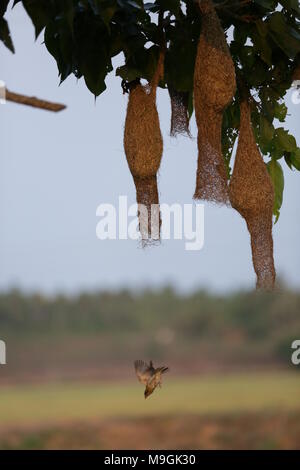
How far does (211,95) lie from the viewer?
984 millimetres

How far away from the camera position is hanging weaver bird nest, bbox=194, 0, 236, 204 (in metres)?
0.97

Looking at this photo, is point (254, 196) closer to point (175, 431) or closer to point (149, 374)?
point (149, 374)

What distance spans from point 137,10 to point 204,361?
819 centimetres

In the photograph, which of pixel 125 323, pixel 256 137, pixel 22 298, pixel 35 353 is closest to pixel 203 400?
pixel 35 353

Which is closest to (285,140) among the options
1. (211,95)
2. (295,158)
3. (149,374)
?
(295,158)

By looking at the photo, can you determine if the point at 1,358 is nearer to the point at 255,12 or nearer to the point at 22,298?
the point at 255,12

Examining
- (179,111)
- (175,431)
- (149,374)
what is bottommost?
(149,374)

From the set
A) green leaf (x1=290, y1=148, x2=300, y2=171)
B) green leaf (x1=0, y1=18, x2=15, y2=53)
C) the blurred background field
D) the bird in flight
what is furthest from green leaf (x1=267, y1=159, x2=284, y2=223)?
the blurred background field

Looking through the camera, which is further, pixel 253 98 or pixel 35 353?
pixel 35 353

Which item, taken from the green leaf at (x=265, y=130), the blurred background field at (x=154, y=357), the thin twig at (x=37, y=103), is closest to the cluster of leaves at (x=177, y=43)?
the green leaf at (x=265, y=130)

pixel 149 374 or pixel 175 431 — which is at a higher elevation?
pixel 175 431

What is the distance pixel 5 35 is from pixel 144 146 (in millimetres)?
301

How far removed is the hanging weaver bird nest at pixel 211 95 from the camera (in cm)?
97

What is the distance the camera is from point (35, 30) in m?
0.81
